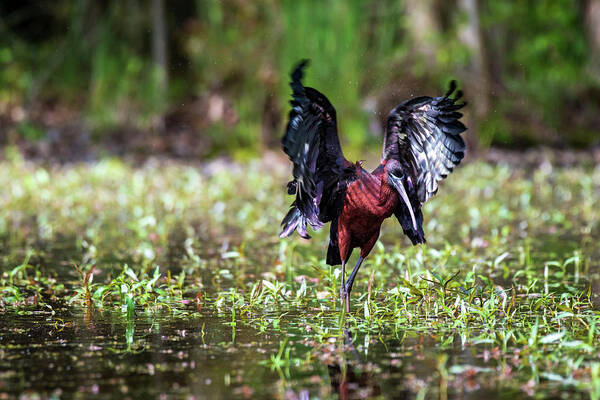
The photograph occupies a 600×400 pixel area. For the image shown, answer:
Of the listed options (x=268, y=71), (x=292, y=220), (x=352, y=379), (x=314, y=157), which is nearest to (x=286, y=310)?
(x=292, y=220)

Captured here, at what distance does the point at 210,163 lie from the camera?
53.2 feet

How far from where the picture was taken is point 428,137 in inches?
199

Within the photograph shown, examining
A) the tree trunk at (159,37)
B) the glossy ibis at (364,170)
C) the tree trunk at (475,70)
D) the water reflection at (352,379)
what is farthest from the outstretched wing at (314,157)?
the tree trunk at (159,37)

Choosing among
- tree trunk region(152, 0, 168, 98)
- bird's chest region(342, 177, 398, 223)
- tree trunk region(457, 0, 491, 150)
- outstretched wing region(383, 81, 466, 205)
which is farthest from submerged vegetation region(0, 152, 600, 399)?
tree trunk region(152, 0, 168, 98)

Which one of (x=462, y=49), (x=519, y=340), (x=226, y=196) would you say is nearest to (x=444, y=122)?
(x=519, y=340)

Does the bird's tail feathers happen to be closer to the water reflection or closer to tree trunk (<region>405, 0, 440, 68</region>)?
the water reflection

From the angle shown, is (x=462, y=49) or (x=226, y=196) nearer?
(x=226, y=196)

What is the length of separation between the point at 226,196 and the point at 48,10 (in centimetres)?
1084

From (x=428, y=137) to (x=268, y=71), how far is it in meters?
12.1

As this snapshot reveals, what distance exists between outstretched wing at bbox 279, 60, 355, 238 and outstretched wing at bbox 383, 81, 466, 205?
31 centimetres

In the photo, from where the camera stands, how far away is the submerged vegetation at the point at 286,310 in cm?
363

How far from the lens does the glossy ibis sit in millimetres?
4703

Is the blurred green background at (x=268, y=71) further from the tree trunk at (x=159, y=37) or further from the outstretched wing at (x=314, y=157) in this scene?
the outstretched wing at (x=314, y=157)

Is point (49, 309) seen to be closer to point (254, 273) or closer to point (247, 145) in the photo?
point (254, 273)
